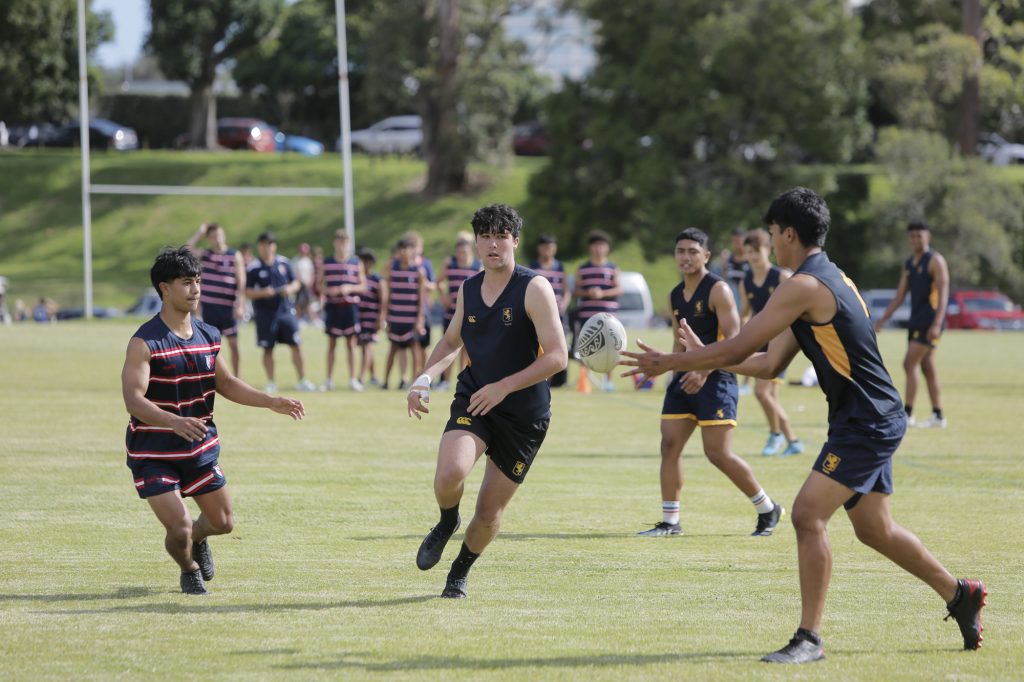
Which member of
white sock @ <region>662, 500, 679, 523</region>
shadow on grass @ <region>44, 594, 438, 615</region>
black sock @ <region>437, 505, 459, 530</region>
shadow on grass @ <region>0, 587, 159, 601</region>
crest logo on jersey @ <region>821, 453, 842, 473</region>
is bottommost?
white sock @ <region>662, 500, 679, 523</region>

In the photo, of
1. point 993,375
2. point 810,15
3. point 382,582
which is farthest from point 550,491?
point 810,15

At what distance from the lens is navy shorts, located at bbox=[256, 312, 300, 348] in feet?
67.9

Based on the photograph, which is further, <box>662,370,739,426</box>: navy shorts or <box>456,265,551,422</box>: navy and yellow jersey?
<box>662,370,739,426</box>: navy shorts

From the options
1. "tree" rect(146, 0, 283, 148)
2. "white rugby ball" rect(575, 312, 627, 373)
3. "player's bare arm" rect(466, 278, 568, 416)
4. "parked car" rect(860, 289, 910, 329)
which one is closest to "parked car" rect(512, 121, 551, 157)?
"tree" rect(146, 0, 283, 148)

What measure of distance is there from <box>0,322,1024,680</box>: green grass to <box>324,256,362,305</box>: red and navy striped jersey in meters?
6.25

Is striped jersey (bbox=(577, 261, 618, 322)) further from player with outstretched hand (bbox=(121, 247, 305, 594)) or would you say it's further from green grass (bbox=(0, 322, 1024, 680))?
player with outstretched hand (bbox=(121, 247, 305, 594))

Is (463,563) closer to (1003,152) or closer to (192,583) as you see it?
(192,583)

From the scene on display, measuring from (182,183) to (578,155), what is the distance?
1785 cm

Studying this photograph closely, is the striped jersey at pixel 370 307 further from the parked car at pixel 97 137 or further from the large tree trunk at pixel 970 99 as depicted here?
the parked car at pixel 97 137

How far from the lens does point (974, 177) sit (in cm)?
5053

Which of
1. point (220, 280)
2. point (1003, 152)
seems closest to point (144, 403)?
point (220, 280)

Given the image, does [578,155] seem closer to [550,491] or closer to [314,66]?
[314,66]

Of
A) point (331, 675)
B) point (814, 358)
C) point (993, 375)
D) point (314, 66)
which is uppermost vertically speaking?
point (314, 66)

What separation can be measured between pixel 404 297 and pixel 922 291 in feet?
26.7
